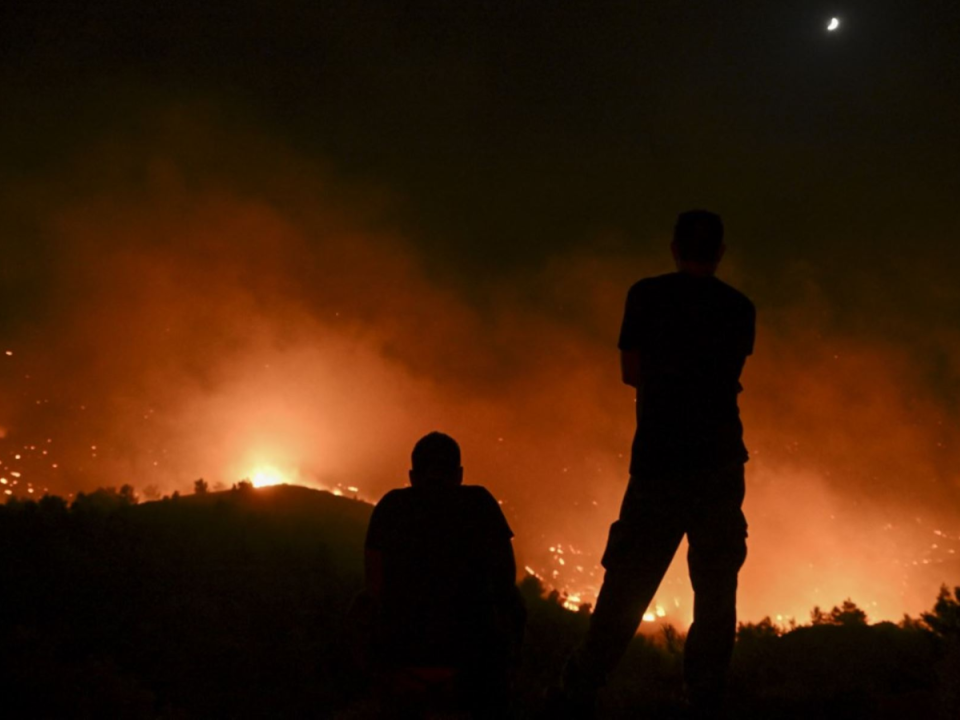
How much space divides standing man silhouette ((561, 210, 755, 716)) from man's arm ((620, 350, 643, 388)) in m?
0.01

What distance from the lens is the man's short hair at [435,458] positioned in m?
3.59

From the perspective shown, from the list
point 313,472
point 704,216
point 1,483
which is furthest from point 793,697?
point 1,483

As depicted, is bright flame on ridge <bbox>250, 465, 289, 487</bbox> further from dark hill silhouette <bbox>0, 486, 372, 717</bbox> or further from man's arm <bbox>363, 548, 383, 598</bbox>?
man's arm <bbox>363, 548, 383, 598</bbox>

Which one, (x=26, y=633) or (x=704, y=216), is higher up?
(x=704, y=216)

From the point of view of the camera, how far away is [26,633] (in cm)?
538

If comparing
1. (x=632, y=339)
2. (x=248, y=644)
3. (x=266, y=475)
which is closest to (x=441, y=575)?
(x=632, y=339)

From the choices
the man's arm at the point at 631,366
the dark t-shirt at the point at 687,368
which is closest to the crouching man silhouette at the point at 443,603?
the dark t-shirt at the point at 687,368

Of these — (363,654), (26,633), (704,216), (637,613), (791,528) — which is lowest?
(26,633)

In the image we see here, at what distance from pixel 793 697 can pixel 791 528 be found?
32.1 meters

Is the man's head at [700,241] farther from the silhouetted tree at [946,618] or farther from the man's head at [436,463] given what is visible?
the silhouetted tree at [946,618]

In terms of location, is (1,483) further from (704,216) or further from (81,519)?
(704,216)

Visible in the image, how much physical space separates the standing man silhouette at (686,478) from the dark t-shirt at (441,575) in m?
0.59

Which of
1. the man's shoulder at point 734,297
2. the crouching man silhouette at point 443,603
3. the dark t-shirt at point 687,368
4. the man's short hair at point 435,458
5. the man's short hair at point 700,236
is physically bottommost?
the crouching man silhouette at point 443,603

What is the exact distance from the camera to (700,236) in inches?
136
